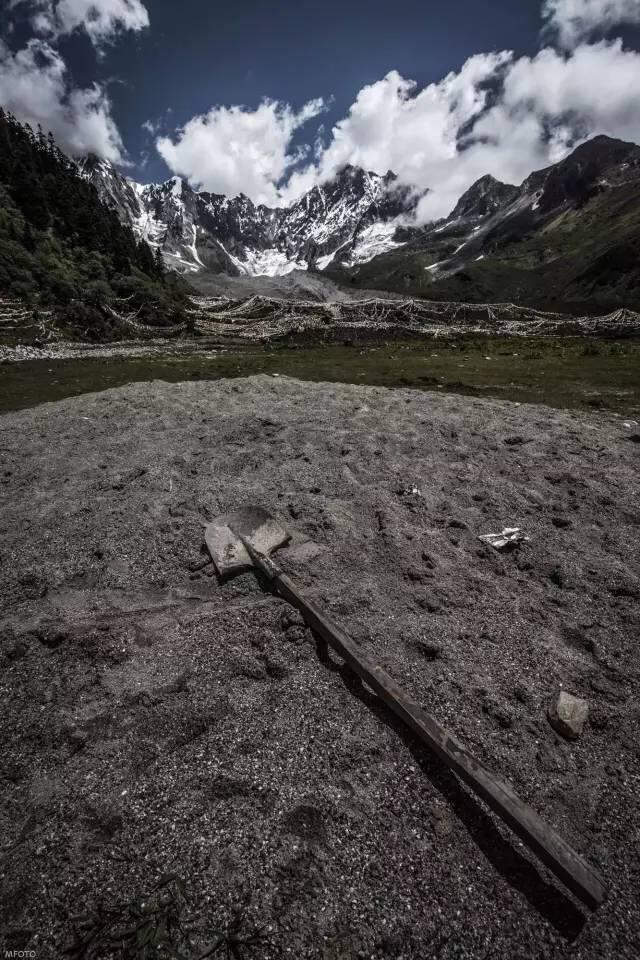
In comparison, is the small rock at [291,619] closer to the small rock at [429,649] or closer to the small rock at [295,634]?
the small rock at [295,634]

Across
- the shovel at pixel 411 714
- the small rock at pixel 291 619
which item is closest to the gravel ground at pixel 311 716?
the small rock at pixel 291 619

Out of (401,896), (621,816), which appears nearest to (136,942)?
→ (401,896)

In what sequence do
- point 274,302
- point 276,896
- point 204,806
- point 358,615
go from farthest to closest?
point 274,302 < point 358,615 < point 204,806 < point 276,896

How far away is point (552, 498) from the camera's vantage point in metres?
8.00

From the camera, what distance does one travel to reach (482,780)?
319 cm

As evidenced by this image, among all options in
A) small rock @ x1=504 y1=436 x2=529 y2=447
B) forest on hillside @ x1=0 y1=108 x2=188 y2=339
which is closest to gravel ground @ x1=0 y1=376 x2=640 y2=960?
small rock @ x1=504 y1=436 x2=529 y2=447

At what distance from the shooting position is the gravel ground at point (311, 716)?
2.80 metres

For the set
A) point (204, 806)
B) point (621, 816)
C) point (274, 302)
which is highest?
point (274, 302)

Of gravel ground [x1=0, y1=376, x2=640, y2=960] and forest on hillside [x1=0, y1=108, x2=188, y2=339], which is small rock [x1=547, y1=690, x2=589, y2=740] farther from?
forest on hillside [x1=0, y1=108, x2=188, y2=339]

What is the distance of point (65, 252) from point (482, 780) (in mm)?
62394

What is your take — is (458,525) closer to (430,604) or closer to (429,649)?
(430,604)

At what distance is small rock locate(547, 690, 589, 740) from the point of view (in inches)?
155

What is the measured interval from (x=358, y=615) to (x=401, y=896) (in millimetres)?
2709

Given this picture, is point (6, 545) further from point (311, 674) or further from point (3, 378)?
point (3, 378)
